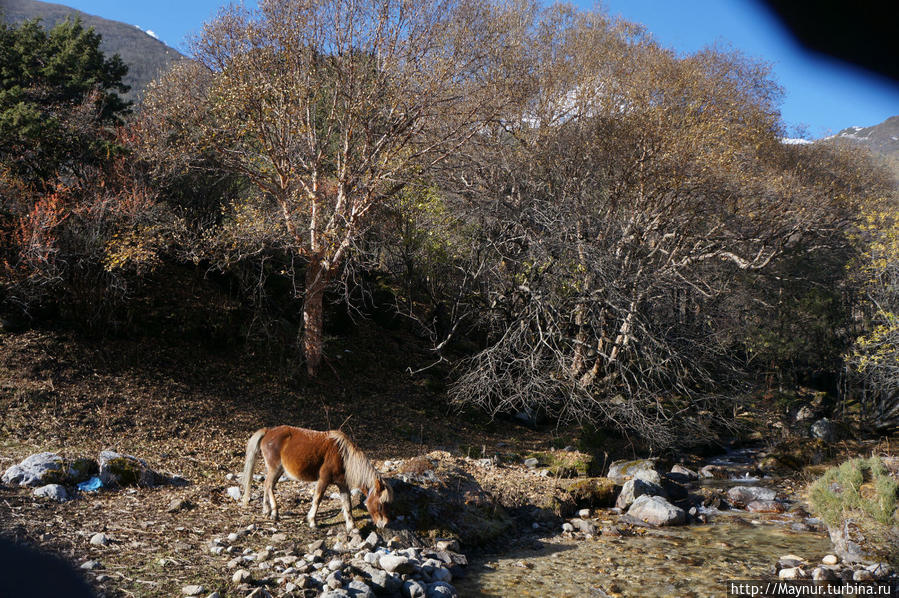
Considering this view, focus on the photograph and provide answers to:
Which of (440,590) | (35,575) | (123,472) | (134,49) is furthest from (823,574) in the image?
(134,49)

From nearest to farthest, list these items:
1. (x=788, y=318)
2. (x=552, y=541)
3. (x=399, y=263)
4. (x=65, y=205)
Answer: (x=552, y=541) < (x=65, y=205) < (x=399, y=263) < (x=788, y=318)

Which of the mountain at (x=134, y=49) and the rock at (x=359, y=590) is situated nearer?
the rock at (x=359, y=590)

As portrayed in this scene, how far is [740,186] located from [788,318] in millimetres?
8906

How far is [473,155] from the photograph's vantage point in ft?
62.3

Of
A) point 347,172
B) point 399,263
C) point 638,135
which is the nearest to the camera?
point 347,172

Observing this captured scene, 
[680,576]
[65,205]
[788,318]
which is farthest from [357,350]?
[788,318]

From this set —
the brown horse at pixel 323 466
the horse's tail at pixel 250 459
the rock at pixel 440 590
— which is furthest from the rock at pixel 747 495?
the horse's tail at pixel 250 459

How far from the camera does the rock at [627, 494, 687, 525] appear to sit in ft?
35.8

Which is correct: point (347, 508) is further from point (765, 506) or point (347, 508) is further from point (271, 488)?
point (765, 506)

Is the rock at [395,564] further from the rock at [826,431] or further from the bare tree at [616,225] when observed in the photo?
the rock at [826,431]

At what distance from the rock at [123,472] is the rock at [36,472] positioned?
1.73 ft

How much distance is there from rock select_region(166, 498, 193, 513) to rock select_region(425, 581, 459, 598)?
3446mm

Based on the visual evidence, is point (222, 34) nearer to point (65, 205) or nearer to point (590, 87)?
point (65, 205)

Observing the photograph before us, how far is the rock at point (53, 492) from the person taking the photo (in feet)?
25.1
